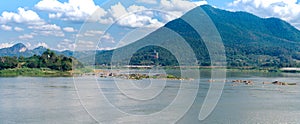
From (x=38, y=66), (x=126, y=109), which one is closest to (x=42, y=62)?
(x=38, y=66)

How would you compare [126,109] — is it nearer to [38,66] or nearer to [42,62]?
[38,66]

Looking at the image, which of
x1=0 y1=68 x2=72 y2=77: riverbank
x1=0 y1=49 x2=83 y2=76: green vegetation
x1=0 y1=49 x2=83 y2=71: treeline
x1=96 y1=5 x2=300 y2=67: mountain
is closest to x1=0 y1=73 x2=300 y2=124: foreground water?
x1=0 y1=68 x2=72 y2=77: riverbank

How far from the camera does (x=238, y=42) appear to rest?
117188 millimetres

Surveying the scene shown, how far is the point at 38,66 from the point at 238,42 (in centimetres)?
7655

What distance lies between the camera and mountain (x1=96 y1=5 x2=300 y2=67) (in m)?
85.3

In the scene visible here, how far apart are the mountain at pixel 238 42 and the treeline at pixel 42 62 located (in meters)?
7.89

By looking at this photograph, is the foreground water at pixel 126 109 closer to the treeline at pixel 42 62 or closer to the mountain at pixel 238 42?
the treeline at pixel 42 62

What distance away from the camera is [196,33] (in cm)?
10706

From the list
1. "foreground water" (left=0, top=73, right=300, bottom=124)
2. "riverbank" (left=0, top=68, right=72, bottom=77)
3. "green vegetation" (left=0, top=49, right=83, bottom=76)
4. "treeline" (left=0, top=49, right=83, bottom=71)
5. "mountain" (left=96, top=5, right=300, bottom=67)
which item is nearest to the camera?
"foreground water" (left=0, top=73, right=300, bottom=124)

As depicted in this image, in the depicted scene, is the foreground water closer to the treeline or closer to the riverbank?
the riverbank

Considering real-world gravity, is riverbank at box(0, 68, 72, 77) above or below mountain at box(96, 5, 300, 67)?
below

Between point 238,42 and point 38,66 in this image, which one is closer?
point 38,66

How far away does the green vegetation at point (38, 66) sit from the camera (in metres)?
48.5

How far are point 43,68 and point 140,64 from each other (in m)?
33.8
